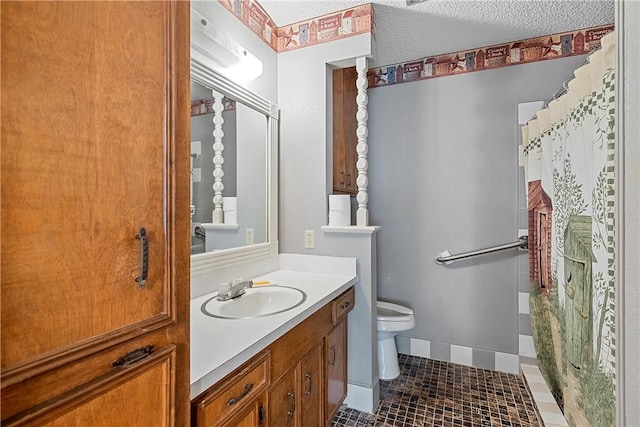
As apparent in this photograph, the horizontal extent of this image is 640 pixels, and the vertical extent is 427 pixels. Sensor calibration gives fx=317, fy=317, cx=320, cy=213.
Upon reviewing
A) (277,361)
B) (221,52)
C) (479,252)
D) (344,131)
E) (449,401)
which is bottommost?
(449,401)

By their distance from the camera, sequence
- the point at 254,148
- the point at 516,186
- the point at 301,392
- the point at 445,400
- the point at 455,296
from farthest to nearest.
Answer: the point at 455,296
the point at 516,186
the point at 445,400
the point at 254,148
the point at 301,392

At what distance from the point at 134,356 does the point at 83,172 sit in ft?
1.13

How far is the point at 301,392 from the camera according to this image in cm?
136

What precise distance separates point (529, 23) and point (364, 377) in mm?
2474

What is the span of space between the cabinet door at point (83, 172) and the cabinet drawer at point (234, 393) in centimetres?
34

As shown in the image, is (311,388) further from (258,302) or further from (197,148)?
(197,148)

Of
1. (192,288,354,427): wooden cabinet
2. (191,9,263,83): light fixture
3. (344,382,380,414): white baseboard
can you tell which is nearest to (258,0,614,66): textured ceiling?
(191,9,263,83): light fixture

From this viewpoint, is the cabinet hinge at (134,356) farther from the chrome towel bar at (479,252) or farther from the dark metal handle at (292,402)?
the chrome towel bar at (479,252)

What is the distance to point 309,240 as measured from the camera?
202 centimetres

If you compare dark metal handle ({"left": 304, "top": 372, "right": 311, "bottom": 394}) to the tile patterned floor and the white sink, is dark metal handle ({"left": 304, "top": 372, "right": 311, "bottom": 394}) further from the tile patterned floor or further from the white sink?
the tile patterned floor

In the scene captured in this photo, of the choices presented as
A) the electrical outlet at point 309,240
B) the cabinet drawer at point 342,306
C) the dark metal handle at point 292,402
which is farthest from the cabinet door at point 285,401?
the electrical outlet at point 309,240

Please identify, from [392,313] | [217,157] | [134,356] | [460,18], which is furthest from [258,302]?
[460,18]

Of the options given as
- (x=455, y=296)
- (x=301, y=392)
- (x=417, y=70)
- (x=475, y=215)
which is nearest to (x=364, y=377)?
(x=301, y=392)
